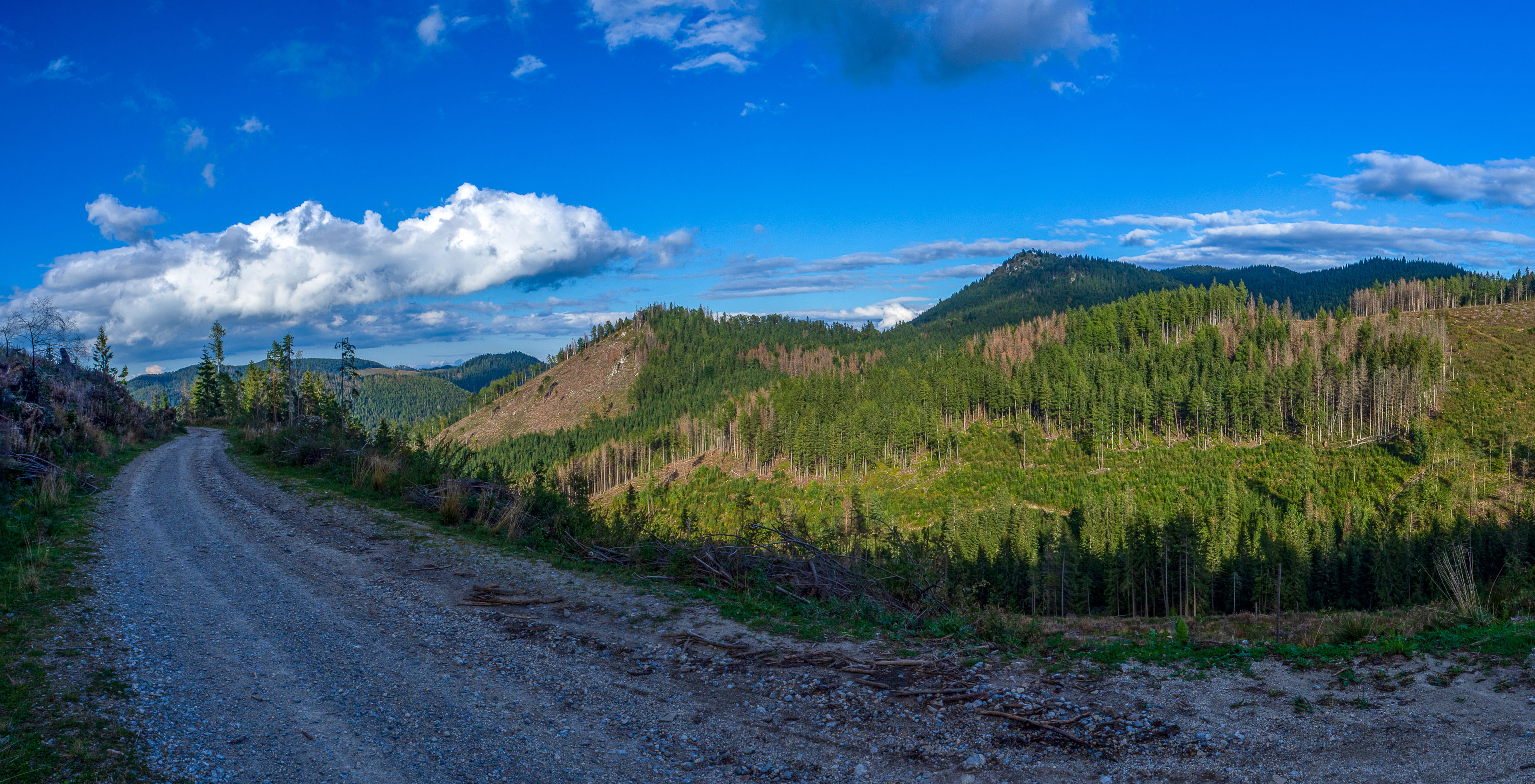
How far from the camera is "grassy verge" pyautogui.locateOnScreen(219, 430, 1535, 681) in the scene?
698cm

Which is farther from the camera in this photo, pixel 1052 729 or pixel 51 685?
pixel 51 685

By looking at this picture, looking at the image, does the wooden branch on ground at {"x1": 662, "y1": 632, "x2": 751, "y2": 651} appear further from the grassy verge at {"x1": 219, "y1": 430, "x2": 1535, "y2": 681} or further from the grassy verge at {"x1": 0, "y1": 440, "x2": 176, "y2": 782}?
the grassy verge at {"x1": 0, "y1": 440, "x2": 176, "y2": 782}

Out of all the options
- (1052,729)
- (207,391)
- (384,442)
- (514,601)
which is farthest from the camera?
(207,391)

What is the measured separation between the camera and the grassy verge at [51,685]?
4.70m

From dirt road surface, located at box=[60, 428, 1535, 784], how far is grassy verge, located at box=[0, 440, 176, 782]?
19 cm

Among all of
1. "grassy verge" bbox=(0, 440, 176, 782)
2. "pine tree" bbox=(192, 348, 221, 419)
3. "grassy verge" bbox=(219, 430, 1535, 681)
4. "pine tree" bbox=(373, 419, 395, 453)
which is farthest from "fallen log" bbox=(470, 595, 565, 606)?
A: "pine tree" bbox=(192, 348, 221, 419)

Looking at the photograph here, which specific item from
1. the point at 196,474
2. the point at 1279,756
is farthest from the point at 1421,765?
the point at 196,474

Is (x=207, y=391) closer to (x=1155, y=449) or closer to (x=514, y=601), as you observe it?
(x=514, y=601)

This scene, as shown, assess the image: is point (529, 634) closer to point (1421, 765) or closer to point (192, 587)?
point (192, 587)

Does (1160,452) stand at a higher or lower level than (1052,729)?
lower

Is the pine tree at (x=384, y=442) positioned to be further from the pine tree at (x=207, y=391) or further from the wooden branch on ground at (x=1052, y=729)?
the pine tree at (x=207, y=391)

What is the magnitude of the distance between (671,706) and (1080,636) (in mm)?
6292

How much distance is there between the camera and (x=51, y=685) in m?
5.88

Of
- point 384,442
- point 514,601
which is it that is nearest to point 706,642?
point 514,601
